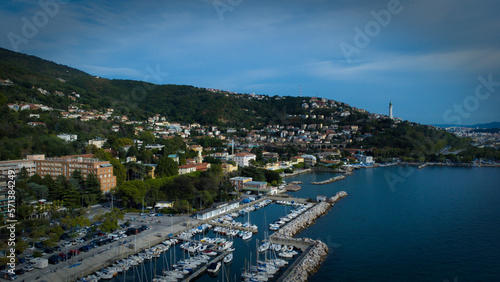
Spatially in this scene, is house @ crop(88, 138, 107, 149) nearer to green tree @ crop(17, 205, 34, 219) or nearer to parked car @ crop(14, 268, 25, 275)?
green tree @ crop(17, 205, 34, 219)

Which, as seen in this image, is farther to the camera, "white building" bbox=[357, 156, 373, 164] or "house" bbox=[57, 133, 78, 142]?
"white building" bbox=[357, 156, 373, 164]

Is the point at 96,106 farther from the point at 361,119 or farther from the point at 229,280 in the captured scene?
the point at 361,119

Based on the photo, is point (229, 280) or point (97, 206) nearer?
point (229, 280)

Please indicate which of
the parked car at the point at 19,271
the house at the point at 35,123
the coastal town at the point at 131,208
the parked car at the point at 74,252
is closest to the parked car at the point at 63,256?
the coastal town at the point at 131,208

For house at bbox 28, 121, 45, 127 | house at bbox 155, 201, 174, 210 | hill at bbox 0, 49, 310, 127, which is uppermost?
hill at bbox 0, 49, 310, 127

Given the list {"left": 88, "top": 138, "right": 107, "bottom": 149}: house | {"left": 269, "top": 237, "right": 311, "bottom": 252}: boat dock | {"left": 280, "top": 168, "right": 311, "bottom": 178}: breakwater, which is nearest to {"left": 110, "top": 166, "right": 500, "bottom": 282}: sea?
{"left": 269, "top": 237, "right": 311, "bottom": 252}: boat dock

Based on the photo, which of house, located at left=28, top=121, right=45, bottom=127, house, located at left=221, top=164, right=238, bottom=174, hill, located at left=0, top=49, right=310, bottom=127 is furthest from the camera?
hill, located at left=0, top=49, right=310, bottom=127

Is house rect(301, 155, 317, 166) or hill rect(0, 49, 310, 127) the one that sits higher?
hill rect(0, 49, 310, 127)

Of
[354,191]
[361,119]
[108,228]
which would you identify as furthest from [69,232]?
[361,119]
